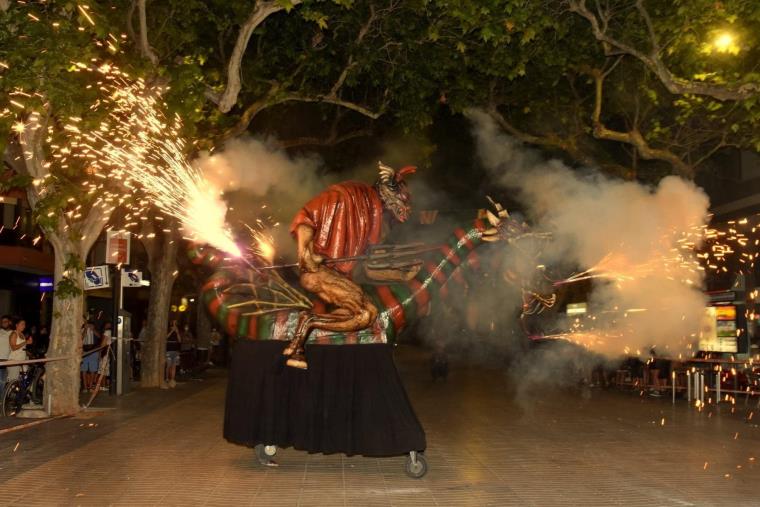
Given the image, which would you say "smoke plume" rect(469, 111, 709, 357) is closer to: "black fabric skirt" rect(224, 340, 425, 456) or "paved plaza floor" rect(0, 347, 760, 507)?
"paved plaza floor" rect(0, 347, 760, 507)

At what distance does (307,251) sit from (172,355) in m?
13.1

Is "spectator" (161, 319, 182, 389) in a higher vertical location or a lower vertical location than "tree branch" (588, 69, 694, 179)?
lower

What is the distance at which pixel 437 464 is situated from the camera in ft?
29.2

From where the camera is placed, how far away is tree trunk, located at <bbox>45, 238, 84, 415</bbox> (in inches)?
504

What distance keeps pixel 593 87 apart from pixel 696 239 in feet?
20.7

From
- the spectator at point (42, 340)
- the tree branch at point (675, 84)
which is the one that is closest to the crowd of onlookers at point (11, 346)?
the spectator at point (42, 340)

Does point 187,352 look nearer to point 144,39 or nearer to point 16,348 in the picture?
point 16,348

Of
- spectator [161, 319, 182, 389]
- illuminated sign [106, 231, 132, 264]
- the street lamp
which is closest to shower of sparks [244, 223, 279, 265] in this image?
illuminated sign [106, 231, 132, 264]

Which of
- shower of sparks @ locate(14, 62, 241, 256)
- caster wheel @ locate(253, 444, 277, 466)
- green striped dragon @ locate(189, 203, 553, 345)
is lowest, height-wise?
caster wheel @ locate(253, 444, 277, 466)

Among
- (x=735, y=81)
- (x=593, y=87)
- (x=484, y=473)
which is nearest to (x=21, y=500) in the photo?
(x=484, y=473)

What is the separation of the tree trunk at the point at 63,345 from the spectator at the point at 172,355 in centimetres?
596

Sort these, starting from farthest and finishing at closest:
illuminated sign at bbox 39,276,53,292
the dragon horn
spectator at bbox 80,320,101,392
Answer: illuminated sign at bbox 39,276,53,292
spectator at bbox 80,320,101,392
the dragon horn

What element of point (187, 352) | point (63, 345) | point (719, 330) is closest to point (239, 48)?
point (63, 345)

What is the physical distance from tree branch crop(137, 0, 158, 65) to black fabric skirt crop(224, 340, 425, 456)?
573 centimetres
